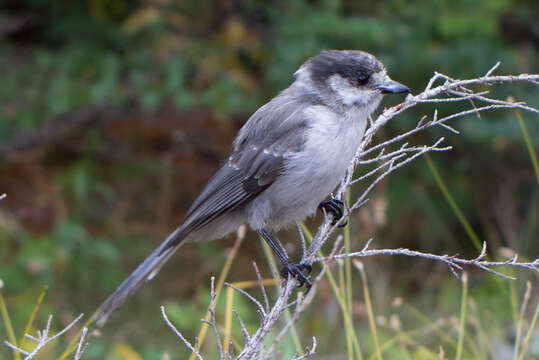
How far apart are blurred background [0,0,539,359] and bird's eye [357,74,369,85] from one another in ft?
6.55

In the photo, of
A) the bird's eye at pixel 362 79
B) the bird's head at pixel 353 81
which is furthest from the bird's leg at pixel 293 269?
the bird's eye at pixel 362 79

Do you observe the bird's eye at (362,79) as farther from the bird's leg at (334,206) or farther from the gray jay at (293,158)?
the bird's leg at (334,206)

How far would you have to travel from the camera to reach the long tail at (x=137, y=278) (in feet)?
9.32

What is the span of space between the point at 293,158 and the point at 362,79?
0.50 metres

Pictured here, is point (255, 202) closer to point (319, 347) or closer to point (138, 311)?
point (319, 347)

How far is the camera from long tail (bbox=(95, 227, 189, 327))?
284 centimetres

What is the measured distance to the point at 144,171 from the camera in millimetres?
6543

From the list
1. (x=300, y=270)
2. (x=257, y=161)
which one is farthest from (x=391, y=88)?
(x=300, y=270)

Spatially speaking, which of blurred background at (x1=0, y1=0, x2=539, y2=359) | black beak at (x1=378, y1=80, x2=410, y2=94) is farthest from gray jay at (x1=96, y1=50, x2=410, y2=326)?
blurred background at (x1=0, y1=0, x2=539, y2=359)

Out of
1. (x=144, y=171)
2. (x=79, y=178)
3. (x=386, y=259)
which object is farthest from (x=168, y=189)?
(x=386, y=259)

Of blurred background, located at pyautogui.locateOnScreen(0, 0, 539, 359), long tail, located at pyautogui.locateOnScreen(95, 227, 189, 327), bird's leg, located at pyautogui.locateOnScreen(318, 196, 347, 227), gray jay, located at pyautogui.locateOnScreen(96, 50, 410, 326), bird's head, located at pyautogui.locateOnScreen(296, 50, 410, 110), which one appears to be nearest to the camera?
long tail, located at pyautogui.locateOnScreen(95, 227, 189, 327)

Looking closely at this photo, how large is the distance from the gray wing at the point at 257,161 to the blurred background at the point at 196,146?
1.42 m

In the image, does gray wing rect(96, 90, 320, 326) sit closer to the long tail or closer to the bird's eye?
the long tail

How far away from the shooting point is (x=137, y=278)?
305 centimetres
